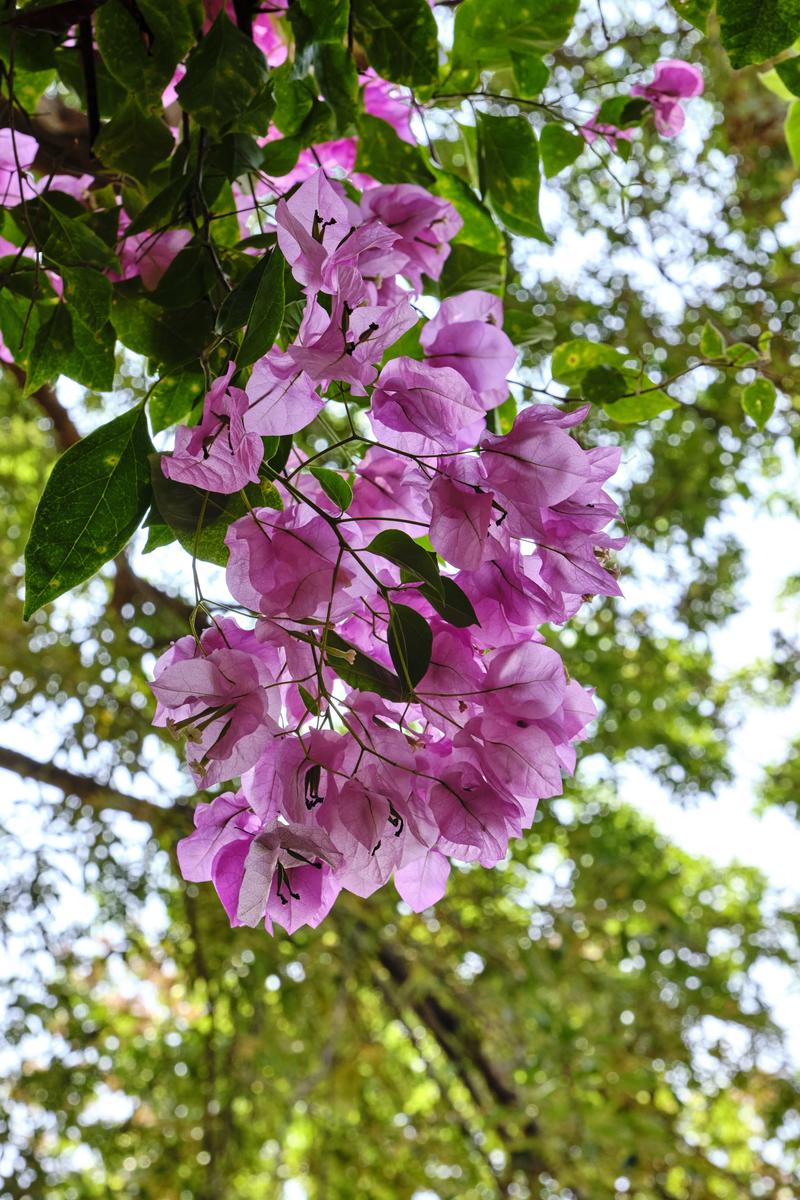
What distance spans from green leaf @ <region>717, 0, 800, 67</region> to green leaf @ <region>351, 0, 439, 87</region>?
0.14 metres

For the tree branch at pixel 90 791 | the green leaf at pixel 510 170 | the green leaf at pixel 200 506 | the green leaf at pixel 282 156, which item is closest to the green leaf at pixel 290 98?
the green leaf at pixel 282 156

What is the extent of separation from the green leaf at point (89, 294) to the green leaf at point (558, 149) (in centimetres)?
29

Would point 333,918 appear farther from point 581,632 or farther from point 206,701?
point 206,701

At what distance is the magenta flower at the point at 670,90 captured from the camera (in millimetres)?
647

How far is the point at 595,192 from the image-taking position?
1.97m

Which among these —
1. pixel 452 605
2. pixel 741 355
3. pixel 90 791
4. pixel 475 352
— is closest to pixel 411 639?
pixel 452 605

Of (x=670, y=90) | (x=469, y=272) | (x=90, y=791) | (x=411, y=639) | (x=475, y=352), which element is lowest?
(x=411, y=639)

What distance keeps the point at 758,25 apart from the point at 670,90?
26 centimetres

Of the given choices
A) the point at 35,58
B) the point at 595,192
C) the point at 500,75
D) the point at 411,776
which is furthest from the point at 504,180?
the point at 595,192

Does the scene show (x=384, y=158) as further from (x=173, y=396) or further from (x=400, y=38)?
(x=173, y=396)

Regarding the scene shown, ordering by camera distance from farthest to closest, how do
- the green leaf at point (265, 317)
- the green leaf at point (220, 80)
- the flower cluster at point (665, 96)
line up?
the flower cluster at point (665, 96) < the green leaf at point (220, 80) < the green leaf at point (265, 317)

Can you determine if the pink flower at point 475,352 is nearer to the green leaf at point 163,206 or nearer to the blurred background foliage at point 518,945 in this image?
the green leaf at point 163,206

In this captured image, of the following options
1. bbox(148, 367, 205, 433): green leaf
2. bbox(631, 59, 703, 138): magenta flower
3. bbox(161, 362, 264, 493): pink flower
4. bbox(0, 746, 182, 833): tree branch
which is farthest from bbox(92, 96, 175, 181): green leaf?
bbox(0, 746, 182, 833): tree branch

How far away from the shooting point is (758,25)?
0.41m
